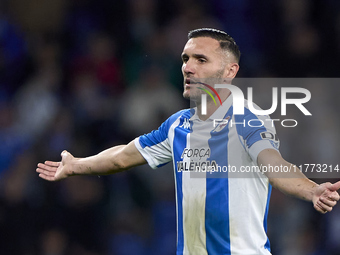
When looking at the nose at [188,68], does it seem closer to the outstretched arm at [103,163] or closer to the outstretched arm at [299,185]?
the outstretched arm at [103,163]

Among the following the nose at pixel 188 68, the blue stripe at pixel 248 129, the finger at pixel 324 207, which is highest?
the nose at pixel 188 68

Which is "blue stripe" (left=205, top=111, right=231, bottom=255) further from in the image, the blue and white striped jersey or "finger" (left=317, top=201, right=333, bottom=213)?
"finger" (left=317, top=201, right=333, bottom=213)

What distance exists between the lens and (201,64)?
3.59 metres

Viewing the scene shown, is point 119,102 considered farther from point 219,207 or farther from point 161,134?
point 219,207

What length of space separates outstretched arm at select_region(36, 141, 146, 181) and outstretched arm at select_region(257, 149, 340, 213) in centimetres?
121

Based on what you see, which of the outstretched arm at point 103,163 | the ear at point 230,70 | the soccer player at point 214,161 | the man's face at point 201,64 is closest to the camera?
the soccer player at point 214,161

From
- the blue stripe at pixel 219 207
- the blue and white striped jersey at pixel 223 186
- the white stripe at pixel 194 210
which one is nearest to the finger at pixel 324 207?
the blue and white striped jersey at pixel 223 186

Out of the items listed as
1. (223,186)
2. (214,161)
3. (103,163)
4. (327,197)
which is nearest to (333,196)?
(327,197)

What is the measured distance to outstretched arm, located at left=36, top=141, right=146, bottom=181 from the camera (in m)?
3.83

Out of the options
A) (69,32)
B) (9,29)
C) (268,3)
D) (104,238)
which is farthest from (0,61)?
(268,3)

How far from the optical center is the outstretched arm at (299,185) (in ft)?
7.81

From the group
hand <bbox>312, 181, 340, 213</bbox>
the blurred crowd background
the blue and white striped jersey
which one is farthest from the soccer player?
the blurred crowd background

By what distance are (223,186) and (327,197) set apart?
3.01ft

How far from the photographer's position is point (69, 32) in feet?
22.1
